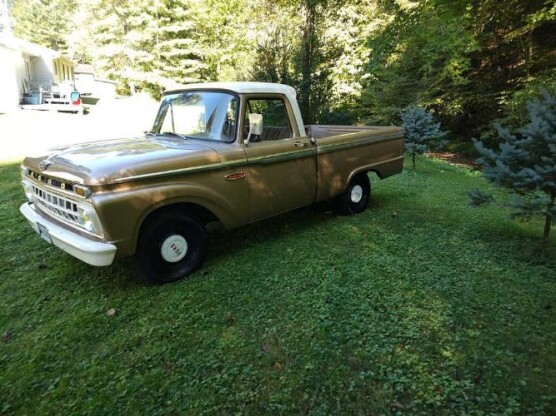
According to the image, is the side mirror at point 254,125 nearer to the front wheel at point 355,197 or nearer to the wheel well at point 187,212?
the wheel well at point 187,212

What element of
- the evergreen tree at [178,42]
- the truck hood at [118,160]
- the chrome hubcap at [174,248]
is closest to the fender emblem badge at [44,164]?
the truck hood at [118,160]

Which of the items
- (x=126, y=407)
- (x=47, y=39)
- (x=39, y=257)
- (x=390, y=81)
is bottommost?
(x=126, y=407)

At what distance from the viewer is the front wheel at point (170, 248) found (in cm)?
362

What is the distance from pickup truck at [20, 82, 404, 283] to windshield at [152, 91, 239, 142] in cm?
1

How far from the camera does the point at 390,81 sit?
13250 millimetres

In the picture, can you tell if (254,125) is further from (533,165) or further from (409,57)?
(409,57)

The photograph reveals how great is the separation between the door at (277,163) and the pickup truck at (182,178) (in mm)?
12

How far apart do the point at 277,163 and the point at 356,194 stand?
188 cm

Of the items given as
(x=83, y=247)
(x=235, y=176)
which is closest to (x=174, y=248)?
(x=83, y=247)

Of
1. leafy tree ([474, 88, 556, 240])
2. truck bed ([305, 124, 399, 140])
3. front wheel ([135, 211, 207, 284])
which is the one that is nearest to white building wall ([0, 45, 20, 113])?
truck bed ([305, 124, 399, 140])

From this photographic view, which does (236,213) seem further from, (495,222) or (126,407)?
(495,222)

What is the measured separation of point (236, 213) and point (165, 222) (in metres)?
0.77

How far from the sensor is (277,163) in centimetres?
439

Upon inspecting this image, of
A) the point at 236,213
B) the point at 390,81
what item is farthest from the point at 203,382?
the point at 390,81
